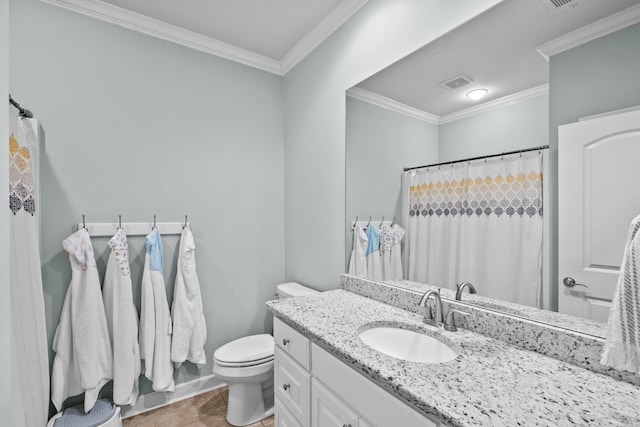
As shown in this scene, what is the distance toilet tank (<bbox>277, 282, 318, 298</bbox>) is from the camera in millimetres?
2186

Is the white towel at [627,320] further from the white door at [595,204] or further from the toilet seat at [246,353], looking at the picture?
the toilet seat at [246,353]

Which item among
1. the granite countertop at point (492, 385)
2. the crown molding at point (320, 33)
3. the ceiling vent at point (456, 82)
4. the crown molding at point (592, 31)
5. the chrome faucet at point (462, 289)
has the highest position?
the crown molding at point (320, 33)

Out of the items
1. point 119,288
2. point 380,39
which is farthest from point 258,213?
point 380,39

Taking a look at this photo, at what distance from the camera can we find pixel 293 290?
7.43ft

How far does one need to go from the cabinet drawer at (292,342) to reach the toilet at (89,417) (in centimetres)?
112

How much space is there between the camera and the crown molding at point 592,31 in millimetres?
840

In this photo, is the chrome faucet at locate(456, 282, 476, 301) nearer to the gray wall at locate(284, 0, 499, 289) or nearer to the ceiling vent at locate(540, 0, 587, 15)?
the gray wall at locate(284, 0, 499, 289)

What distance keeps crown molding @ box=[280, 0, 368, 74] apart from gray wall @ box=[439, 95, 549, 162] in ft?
3.55

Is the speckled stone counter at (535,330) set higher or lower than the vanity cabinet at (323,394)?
higher

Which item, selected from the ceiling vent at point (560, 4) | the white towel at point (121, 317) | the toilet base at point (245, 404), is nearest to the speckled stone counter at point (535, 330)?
the ceiling vent at point (560, 4)

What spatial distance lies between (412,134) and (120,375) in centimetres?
225

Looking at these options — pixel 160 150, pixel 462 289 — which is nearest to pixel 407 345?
pixel 462 289

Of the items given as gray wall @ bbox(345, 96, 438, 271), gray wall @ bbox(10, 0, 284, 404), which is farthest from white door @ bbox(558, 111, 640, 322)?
gray wall @ bbox(10, 0, 284, 404)

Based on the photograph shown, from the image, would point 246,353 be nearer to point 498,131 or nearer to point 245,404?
point 245,404
